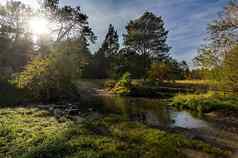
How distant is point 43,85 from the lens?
2212 cm

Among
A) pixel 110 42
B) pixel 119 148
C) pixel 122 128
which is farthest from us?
pixel 110 42

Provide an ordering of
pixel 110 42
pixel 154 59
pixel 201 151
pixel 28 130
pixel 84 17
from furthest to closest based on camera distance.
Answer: pixel 110 42 → pixel 154 59 → pixel 84 17 → pixel 28 130 → pixel 201 151

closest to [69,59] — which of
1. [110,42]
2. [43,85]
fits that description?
[43,85]

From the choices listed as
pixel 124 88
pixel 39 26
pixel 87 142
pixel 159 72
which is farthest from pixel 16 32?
pixel 87 142

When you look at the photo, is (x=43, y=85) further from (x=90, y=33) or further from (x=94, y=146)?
(x=90, y=33)

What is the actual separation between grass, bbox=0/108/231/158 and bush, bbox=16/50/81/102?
10.4 meters

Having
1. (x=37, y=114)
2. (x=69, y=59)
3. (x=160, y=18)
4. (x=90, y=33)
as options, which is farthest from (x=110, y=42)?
(x=37, y=114)

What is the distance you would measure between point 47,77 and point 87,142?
14.7 meters

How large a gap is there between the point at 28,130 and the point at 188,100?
49.0 feet

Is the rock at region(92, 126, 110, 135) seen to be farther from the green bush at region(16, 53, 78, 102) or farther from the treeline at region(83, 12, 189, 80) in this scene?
the treeline at region(83, 12, 189, 80)

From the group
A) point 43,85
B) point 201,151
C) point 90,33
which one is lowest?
point 201,151

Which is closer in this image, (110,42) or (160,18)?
(160,18)

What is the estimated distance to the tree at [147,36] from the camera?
5316 cm

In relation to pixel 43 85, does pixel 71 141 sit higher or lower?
lower
